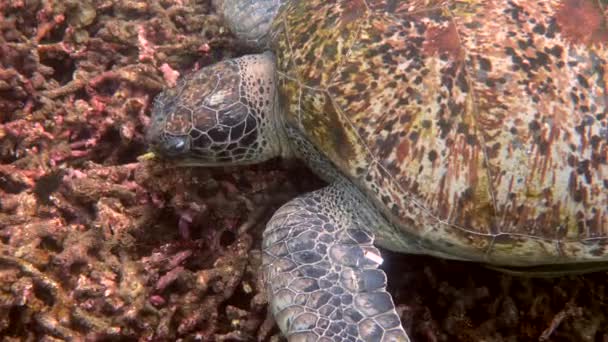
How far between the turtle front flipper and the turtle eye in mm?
537

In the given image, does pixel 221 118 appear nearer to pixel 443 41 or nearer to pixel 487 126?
pixel 443 41

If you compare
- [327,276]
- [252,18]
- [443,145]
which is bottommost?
A: [327,276]

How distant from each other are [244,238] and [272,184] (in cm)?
33

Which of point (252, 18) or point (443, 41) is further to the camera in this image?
point (252, 18)

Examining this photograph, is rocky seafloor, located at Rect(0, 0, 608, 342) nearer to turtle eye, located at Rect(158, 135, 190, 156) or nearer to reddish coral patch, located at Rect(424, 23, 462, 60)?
turtle eye, located at Rect(158, 135, 190, 156)

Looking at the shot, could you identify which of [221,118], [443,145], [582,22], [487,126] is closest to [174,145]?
[221,118]

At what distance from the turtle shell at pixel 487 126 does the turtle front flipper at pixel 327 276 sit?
0.71 ft

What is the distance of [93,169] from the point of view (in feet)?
6.89

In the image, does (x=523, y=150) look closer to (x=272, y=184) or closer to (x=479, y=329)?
(x=479, y=329)

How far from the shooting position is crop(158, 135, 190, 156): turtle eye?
6.28 feet

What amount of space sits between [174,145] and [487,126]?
132 centimetres

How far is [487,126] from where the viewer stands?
1.55 metres

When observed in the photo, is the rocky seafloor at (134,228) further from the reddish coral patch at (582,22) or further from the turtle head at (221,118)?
the reddish coral patch at (582,22)

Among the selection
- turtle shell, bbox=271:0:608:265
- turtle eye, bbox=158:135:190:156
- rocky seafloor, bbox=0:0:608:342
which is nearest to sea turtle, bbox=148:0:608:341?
turtle shell, bbox=271:0:608:265
